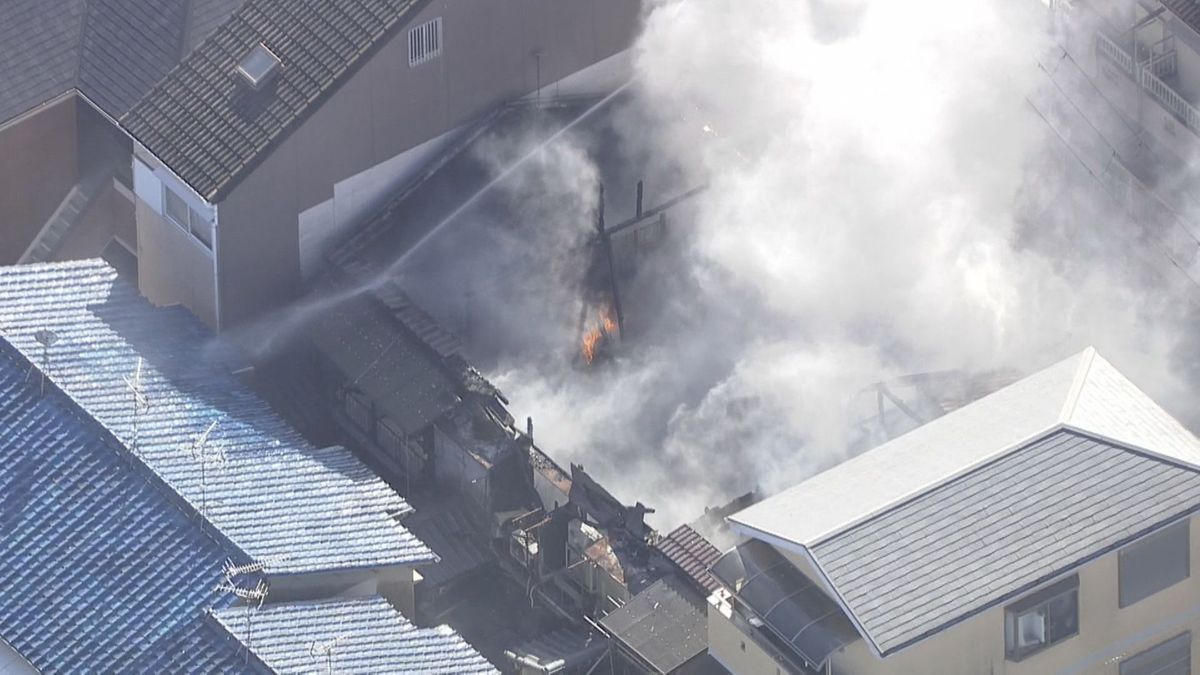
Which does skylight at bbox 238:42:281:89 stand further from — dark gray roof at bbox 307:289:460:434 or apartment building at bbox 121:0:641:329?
dark gray roof at bbox 307:289:460:434

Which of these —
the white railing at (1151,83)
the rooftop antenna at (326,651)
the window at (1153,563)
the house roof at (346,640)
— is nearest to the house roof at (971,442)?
the window at (1153,563)

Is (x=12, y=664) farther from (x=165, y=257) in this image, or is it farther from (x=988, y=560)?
(x=988, y=560)

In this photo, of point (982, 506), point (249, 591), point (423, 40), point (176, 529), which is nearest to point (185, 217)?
point (423, 40)

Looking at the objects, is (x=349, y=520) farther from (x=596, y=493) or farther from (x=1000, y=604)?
(x=1000, y=604)

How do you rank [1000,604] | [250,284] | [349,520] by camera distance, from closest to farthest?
1. [1000,604]
2. [349,520]
3. [250,284]

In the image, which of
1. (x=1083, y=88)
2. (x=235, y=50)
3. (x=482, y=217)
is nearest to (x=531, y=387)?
(x=482, y=217)

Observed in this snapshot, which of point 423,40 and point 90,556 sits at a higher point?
point 423,40

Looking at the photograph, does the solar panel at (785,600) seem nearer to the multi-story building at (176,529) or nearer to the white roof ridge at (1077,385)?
the multi-story building at (176,529)
